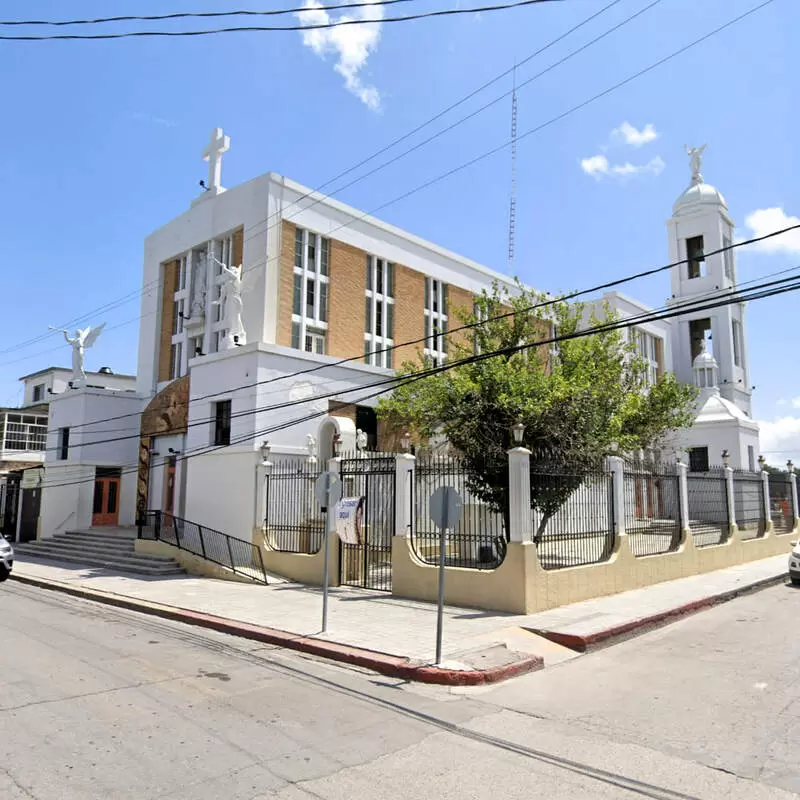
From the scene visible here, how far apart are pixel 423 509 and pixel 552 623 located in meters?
4.22

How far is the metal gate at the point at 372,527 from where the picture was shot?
15.1 meters

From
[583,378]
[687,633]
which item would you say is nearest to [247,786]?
[687,633]

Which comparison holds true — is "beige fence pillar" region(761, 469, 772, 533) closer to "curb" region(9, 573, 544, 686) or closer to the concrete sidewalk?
the concrete sidewalk

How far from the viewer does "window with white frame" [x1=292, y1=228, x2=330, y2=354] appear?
27938 mm

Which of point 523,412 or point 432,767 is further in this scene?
point 523,412

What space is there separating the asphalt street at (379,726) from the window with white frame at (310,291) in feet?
63.0

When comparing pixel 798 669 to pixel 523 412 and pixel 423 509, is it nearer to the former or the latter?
pixel 423 509

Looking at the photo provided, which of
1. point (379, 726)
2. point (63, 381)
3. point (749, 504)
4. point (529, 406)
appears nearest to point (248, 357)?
point (529, 406)

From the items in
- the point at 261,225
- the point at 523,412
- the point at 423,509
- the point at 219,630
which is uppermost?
the point at 261,225

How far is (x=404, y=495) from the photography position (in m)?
14.2

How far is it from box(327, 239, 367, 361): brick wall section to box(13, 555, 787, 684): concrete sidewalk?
45.5 ft

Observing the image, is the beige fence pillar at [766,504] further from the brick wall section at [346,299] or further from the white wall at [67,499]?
the white wall at [67,499]

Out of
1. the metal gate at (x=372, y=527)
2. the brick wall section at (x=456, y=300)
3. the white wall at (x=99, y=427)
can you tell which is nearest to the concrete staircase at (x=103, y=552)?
the white wall at (x=99, y=427)

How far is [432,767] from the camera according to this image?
16.8ft
